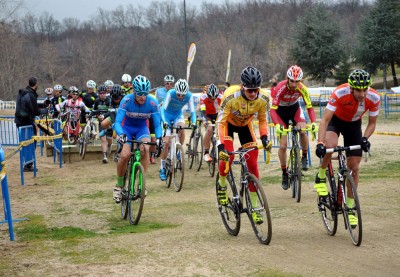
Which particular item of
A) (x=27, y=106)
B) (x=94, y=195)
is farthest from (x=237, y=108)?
(x=27, y=106)

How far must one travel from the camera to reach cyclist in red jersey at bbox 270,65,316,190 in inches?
438

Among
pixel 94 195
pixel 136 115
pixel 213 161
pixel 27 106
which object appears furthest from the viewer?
pixel 27 106

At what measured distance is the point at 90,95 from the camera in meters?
20.3

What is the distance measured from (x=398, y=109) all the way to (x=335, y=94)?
27.8m

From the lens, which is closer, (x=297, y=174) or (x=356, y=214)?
(x=356, y=214)

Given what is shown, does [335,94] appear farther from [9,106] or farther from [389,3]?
[389,3]

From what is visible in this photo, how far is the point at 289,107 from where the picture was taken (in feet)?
38.3

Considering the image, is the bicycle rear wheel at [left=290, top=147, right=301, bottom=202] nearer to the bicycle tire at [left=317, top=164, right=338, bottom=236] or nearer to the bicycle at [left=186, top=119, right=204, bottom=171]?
the bicycle tire at [left=317, top=164, right=338, bottom=236]

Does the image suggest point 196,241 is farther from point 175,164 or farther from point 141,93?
point 175,164

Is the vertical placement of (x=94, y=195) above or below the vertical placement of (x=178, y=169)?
below

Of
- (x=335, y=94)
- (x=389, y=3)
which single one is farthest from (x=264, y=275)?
(x=389, y=3)

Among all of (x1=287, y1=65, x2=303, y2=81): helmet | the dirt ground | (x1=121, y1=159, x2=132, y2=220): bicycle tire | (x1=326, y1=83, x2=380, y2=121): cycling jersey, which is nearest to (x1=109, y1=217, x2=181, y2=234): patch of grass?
the dirt ground

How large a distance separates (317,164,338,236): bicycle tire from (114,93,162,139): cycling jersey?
9.84 ft

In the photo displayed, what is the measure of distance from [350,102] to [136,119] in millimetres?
3710
